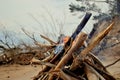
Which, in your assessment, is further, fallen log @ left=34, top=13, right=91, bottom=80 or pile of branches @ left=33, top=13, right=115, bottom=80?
fallen log @ left=34, top=13, right=91, bottom=80

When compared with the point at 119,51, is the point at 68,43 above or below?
above

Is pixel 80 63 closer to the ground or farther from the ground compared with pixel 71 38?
closer to the ground

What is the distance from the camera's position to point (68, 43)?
5.80 meters

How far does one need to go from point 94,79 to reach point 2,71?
12.0m

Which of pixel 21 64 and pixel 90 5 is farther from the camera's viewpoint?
pixel 90 5

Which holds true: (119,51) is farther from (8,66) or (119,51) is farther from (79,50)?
(79,50)

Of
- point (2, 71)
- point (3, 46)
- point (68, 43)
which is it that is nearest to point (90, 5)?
point (3, 46)

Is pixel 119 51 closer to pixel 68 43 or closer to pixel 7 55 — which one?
pixel 7 55

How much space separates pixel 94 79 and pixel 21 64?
12772 millimetres

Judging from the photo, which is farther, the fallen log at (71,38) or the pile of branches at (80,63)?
the fallen log at (71,38)

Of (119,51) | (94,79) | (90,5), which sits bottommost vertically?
(119,51)

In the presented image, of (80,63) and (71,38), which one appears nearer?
(80,63)

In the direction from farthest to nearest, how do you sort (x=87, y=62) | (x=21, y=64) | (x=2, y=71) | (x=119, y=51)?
(x=119, y=51) < (x=21, y=64) < (x=2, y=71) < (x=87, y=62)

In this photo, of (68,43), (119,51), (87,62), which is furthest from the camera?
(119,51)
